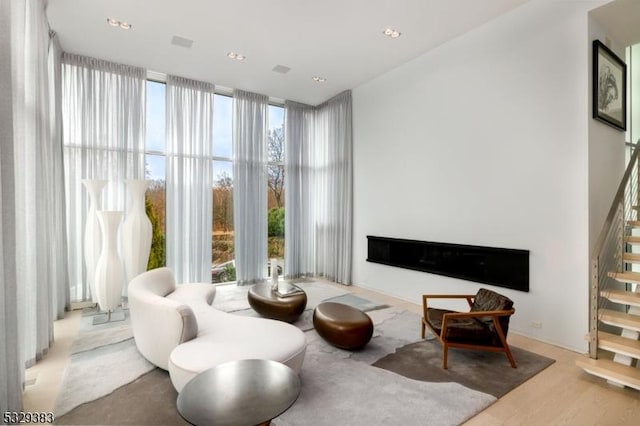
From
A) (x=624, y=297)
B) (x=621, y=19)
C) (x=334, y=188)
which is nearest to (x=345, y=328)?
(x=624, y=297)

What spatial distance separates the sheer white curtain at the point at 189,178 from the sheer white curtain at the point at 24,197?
5.55 feet

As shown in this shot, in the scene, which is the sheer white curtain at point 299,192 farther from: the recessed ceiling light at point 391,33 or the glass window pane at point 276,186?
the recessed ceiling light at point 391,33

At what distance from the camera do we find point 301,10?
3869mm

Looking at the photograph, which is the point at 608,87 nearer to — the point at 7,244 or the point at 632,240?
the point at 632,240

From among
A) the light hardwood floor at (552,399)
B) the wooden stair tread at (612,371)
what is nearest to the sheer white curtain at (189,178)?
the light hardwood floor at (552,399)

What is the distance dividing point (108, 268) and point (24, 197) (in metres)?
1.83

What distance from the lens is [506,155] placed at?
398 cm

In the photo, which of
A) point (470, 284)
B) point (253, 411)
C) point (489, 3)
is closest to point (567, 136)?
point (489, 3)

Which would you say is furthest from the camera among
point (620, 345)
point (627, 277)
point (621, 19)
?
point (621, 19)

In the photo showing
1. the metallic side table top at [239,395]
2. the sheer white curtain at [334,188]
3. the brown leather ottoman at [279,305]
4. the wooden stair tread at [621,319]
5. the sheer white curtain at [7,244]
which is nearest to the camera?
the metallic side table top at [239,395]

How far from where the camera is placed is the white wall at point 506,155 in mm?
3426

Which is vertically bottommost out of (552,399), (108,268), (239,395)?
(552,399)

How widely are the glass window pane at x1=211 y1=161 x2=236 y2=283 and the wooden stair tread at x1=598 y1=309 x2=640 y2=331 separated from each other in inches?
222

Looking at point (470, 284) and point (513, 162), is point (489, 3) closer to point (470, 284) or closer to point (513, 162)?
point (513, 162)
